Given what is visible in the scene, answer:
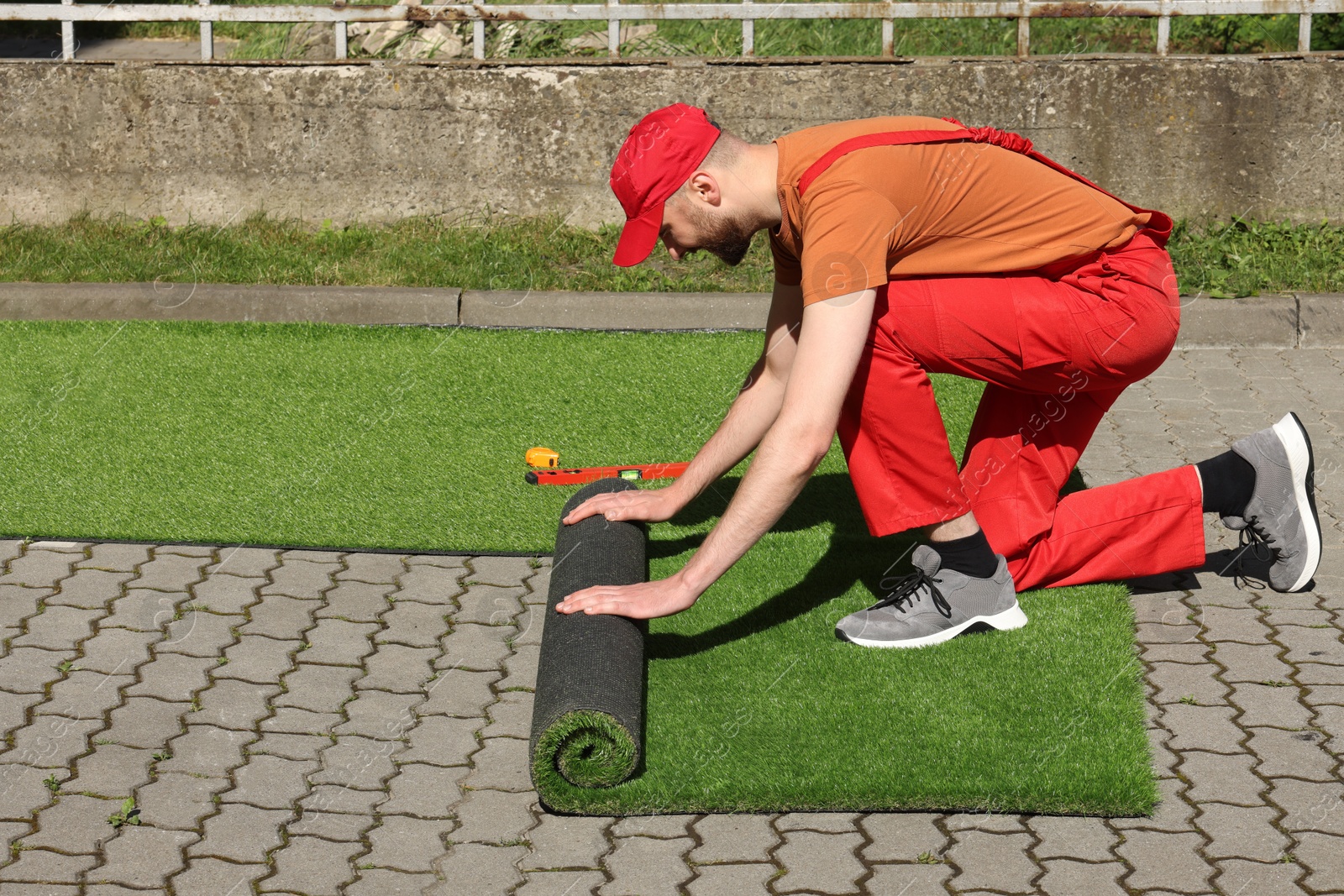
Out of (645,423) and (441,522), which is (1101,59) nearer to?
(645,423)

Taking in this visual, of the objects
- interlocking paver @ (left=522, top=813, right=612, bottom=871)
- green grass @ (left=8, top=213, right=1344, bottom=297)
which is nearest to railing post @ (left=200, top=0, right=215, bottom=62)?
green grass @ (left=8, top=213, right=1344, bottom=297)

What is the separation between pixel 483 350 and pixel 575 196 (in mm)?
1688

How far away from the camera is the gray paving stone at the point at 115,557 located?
397cm

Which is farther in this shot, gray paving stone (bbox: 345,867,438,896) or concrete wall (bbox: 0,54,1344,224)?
concrete wall (bbox: 0,54,1344,224)

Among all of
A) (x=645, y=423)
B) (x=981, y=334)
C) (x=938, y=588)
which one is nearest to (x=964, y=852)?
(x=938, y=588)

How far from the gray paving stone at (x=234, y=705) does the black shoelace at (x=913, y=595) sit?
155 centimetres

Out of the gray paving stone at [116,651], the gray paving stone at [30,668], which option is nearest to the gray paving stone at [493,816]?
the gray paving stone at [116,651]

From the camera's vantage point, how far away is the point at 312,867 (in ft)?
8.82

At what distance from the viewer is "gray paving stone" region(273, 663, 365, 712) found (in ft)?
10.8

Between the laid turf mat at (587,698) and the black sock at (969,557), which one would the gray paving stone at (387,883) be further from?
the black sock at (969,557)

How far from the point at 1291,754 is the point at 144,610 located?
9.57 feet

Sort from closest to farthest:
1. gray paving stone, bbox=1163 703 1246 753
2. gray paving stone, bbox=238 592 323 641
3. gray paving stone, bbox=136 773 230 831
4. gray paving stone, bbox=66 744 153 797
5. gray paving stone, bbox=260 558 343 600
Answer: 1. gray paving stone, bbox=136 773 230 831
2. gray paving stone, bbox=66 744 153 797
3. gray paving stone, bbox=1163 703 1246 753
4. gray paving stone, bbox=238 592 323 641
5. gray paving stone, bbox=260 558 343 600

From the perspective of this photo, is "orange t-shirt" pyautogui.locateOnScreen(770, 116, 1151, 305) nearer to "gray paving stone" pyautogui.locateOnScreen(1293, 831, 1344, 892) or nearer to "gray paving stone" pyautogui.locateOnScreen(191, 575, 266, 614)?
"gray paving stone" pyautogui.locateOnScreen(1293, 831, 1344, 892)

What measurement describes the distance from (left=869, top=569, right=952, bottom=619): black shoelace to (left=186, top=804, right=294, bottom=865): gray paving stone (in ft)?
5.20
